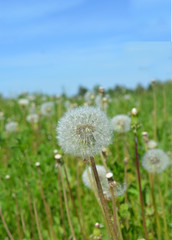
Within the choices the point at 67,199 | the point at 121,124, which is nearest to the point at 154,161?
the point at 121,124

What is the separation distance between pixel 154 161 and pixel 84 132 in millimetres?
706

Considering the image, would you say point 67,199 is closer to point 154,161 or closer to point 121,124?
point 121,124

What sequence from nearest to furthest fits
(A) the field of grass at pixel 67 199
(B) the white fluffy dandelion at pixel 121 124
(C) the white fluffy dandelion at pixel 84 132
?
(C) the white fluffy dandelion at pixel 84 132
(A) the field of grass at pixel 67 199
(B) the white fluffy dandelion at pixel 121 124

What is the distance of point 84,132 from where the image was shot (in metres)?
1.11

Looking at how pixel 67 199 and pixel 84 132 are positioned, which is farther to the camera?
pixel 67 199

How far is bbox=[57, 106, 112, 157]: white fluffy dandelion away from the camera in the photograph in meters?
1.08

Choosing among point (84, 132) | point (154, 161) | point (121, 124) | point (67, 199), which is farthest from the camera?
point (67, 199)

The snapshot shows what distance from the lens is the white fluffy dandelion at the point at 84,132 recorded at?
1.08 m

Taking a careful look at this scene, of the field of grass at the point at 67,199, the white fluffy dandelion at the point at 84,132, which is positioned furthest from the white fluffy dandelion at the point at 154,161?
the white fluffy dandelion at the point at 84,132

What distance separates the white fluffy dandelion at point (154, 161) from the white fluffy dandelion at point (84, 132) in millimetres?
596

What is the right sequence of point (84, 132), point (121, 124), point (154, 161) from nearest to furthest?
point (84, 132) < point (154, 161) < point (121, 124)

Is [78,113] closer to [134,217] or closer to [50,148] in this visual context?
[134,217]

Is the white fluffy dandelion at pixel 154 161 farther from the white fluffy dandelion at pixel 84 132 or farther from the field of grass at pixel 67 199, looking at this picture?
the white fluffy dandelion at pixel 84 132

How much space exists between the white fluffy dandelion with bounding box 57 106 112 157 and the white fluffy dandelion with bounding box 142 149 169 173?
0.60 meters
